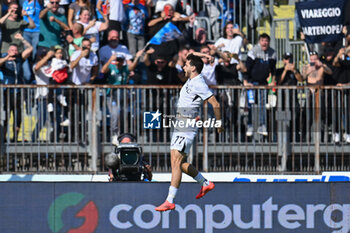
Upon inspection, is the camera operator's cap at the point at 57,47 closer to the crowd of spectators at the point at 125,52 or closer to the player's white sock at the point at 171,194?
the crowd of spectators at the point at 125,52

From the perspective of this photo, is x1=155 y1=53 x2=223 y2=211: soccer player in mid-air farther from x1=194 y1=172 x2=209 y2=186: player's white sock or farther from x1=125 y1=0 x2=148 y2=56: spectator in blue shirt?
x1=125 y1=0 x2=148 y2=56: spectator in blue shirt

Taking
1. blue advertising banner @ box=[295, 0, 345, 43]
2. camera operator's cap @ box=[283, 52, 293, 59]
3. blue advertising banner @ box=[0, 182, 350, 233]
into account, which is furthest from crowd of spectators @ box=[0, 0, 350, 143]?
blue advertising banner @ box=[0, 182, 350, 233]

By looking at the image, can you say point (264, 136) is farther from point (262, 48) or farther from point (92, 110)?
point (92, 110)

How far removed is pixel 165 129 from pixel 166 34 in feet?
6.02

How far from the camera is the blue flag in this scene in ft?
48.4

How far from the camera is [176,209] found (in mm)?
10133

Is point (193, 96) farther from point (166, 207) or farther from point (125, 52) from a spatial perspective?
point (125, 52)

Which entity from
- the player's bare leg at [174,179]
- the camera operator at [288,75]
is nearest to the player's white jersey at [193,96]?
the player's bare leg at [174,179]

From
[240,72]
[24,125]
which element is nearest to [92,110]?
[24,125]

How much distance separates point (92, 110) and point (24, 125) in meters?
1.14

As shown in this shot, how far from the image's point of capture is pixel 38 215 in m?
10.1

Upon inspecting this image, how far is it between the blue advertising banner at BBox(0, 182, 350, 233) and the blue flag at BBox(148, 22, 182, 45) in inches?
201

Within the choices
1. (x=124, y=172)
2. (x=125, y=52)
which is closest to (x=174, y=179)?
(x=124, y=172)

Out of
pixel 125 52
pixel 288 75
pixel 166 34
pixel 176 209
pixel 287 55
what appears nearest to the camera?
pixel 176 209
